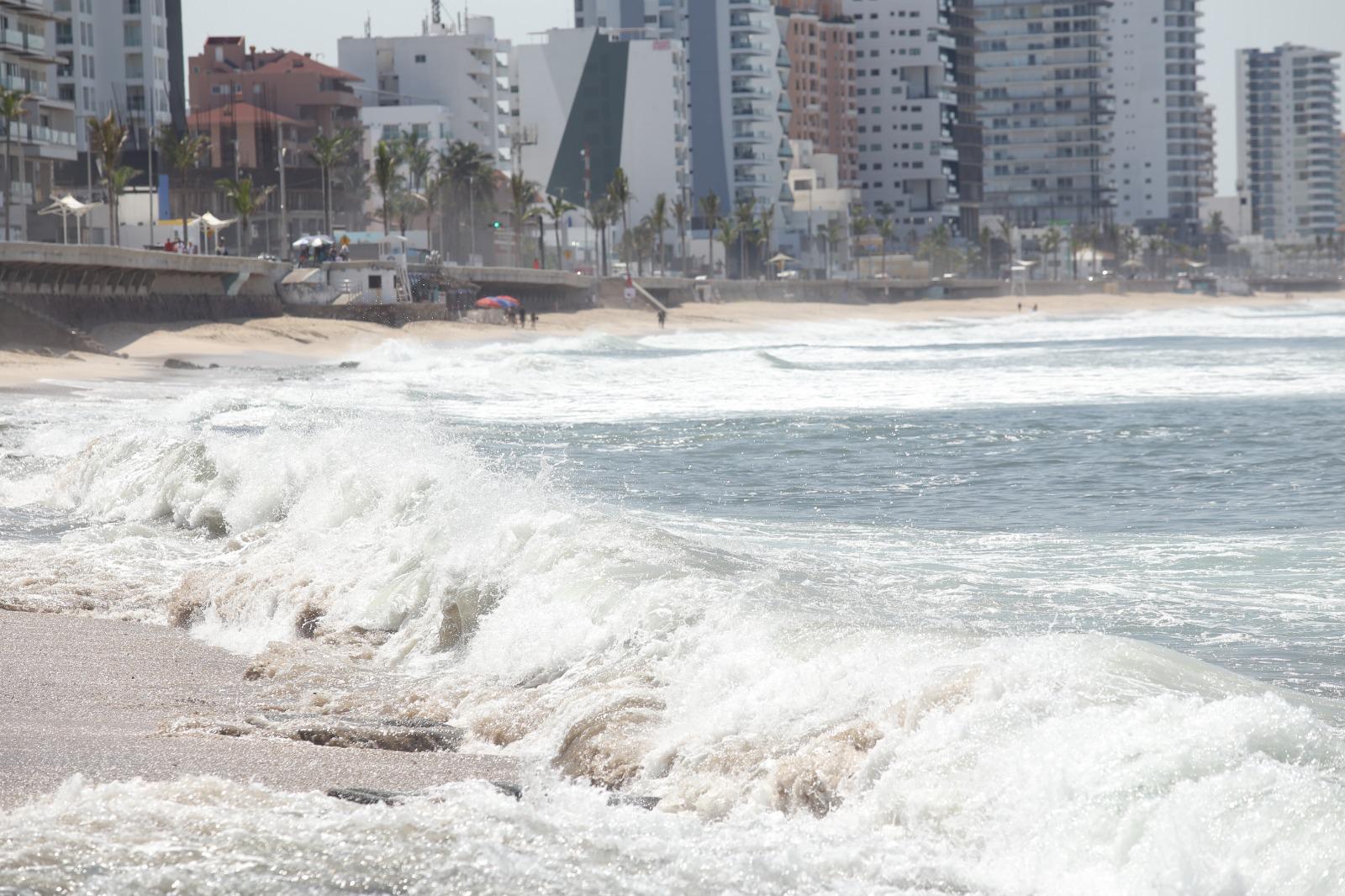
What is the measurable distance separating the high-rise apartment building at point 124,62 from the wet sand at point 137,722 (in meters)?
103

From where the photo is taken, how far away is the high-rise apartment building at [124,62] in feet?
352

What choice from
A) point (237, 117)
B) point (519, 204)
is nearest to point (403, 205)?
point (519, 204)

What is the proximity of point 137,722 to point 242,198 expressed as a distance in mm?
76361

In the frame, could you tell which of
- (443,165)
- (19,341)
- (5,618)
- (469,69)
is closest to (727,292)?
(443,165)

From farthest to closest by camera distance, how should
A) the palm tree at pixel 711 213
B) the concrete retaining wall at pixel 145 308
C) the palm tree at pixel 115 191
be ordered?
the palm tree at pixel 711 213, the palm tree at pixel 115 191, the concrete retaining wall at pixel 145 308

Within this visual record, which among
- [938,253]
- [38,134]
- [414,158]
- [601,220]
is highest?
[414,158]

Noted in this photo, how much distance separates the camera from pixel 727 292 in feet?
410

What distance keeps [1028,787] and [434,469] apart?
872 cm

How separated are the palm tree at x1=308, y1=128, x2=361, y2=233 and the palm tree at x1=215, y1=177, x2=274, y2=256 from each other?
3.53 metres

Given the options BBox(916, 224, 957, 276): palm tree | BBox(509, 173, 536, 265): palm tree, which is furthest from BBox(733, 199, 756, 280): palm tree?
BBox(509, 173, 536, 265): palm tree

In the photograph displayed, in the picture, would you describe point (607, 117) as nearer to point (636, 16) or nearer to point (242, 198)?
point (636, 16)

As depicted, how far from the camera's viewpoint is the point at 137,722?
27.1 ft

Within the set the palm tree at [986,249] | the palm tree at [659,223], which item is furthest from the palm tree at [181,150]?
the palm tree at [986,249]

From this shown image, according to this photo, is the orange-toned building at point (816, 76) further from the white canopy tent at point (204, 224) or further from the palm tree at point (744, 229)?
the white canopy tent at point (204, 224)
